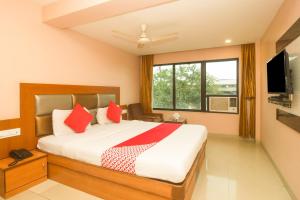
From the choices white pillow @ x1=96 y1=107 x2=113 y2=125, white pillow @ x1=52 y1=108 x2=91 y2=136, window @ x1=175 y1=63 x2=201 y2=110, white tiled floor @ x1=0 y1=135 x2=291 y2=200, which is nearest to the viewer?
white tiled floor @ x1=0 y1=135 x2=291 y2=200

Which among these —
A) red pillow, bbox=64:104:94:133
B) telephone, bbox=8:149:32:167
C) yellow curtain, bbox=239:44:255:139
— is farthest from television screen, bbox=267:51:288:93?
telephone, bbox=8:149:32:167

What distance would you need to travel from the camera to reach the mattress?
6.03ft

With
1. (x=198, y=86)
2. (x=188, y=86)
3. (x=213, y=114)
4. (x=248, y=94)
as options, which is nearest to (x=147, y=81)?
(x=188, y=86)

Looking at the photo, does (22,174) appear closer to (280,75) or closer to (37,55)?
(37,55)

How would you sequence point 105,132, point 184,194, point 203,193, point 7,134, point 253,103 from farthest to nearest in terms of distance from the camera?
point 253,103 → point 105,132 → point 7,134 → point 203,193 → point 184,194

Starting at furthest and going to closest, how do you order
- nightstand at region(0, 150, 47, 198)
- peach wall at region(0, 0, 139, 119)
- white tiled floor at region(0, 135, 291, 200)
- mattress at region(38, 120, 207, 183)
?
peach wall at region(0, 0, 139, 119), white tiled floor at region(0, 135, 291, 200), nightstand at region(0, 150, 47, 198), mattress at region(38, 120, 207, 183)

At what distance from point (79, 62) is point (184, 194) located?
10.6ft

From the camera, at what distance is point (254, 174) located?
2857mm

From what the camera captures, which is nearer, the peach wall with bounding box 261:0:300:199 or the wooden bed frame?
the wooden bed frame

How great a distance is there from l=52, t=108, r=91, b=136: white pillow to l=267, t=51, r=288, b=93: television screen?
3236 mm

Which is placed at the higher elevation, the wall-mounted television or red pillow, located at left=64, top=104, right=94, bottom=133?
the wall-mounted television

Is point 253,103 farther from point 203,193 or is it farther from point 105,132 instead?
point 105,132

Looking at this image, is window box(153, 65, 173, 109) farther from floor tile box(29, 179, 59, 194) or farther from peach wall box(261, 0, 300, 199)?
floor tile box(29, 179, 59, 194)

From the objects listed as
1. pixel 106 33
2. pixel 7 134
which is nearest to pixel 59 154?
pixel 7 134
